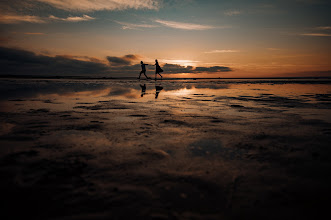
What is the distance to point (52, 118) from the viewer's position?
548 centimetres

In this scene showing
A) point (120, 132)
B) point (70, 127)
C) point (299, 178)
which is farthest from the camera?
point (70, 127)

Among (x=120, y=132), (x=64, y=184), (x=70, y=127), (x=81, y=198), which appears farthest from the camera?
(x=70, y=127)

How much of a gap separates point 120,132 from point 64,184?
2145 mm

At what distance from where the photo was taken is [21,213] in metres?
1.71

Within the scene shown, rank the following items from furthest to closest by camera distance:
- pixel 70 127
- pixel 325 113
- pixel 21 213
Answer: pixel 325 113 → pixel 70 127 → pixel 21 213

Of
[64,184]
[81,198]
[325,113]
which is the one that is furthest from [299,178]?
[325,113]

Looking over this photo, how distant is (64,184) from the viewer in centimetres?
→ 219

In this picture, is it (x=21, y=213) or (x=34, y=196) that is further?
(x=34, y=196)

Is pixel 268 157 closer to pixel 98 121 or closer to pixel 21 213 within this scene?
pixel 21 213

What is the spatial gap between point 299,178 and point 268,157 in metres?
0.65

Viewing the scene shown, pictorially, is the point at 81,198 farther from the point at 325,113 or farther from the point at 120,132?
the point at 325,113

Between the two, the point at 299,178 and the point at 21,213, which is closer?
the point at 21,213

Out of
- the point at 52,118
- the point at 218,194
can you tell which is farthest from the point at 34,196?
the point at 52,118

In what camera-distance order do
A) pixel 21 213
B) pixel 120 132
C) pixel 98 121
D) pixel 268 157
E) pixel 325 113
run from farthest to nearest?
pixel 325 113, pixel 98 121, pixel 120 132, pixel 268 157, pixel 21 213
